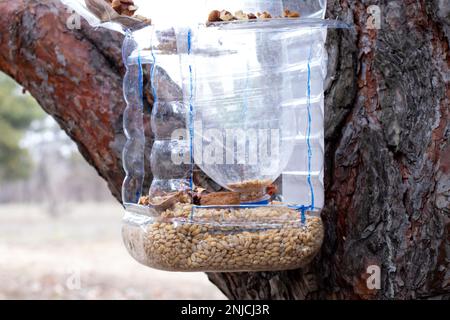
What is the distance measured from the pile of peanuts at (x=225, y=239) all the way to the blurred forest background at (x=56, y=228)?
87 centimetres

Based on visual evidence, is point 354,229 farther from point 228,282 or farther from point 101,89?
point 101,89

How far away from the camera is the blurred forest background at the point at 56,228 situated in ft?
16.5

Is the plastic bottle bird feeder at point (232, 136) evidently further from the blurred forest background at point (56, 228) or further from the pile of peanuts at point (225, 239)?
the blurred forest background at point (56, 228)

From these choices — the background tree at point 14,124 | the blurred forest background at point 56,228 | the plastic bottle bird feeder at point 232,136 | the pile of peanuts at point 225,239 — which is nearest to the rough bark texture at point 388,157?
the plastic bottle bird feeder at point 232,136

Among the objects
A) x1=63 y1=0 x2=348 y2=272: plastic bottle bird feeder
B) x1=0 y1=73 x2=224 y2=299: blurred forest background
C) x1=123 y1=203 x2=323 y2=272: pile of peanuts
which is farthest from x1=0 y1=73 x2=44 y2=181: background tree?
x1=123 y1=203 x2=323 y2=272: pile of peanuts

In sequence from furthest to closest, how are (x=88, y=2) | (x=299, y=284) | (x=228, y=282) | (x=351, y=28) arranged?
1. (x=228, y=282)
2. (x=299, y=284)
3. (x=351, y=28)
4. (x=88, y=2)

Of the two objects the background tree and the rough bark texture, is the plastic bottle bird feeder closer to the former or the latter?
the rough bark texture

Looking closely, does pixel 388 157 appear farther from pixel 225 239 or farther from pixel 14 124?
pixel 14 124

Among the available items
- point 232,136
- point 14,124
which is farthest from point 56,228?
point 232,136

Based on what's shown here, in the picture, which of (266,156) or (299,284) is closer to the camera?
(266,156)

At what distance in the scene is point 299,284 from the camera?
153 centimetres

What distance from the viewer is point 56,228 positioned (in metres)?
10.5
